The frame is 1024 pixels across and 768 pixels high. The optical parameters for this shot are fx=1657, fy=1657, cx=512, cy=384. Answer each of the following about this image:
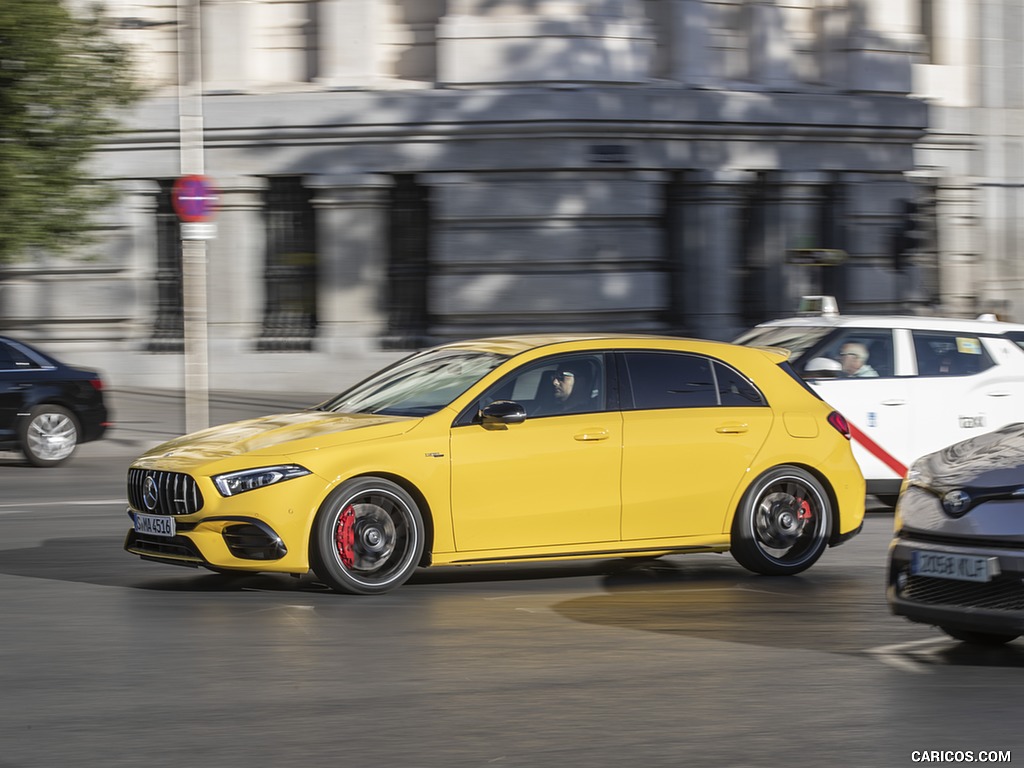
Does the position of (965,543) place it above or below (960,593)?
above

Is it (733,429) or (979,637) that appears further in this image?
(733,429)

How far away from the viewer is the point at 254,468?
27.8 ft

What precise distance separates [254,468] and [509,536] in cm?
143

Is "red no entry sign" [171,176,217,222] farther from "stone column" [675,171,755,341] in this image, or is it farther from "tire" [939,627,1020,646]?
"tire" [939,627,1020,646]

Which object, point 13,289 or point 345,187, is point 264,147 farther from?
point 13,289

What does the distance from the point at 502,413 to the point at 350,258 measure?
57.1 feet

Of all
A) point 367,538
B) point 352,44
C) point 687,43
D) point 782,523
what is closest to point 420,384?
point 367,538

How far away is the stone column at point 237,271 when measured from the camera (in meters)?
26.4

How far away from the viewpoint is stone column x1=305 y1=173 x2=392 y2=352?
25.7 meters

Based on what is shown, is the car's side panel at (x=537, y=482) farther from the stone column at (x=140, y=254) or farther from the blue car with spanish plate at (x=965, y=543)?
the stone column at (x=140, y=254)

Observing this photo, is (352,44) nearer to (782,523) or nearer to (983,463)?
(782,523)

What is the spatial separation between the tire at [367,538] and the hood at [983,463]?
2800 millimetres

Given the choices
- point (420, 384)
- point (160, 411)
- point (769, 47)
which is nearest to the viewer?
point (420, 384)

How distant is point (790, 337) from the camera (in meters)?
13.3
